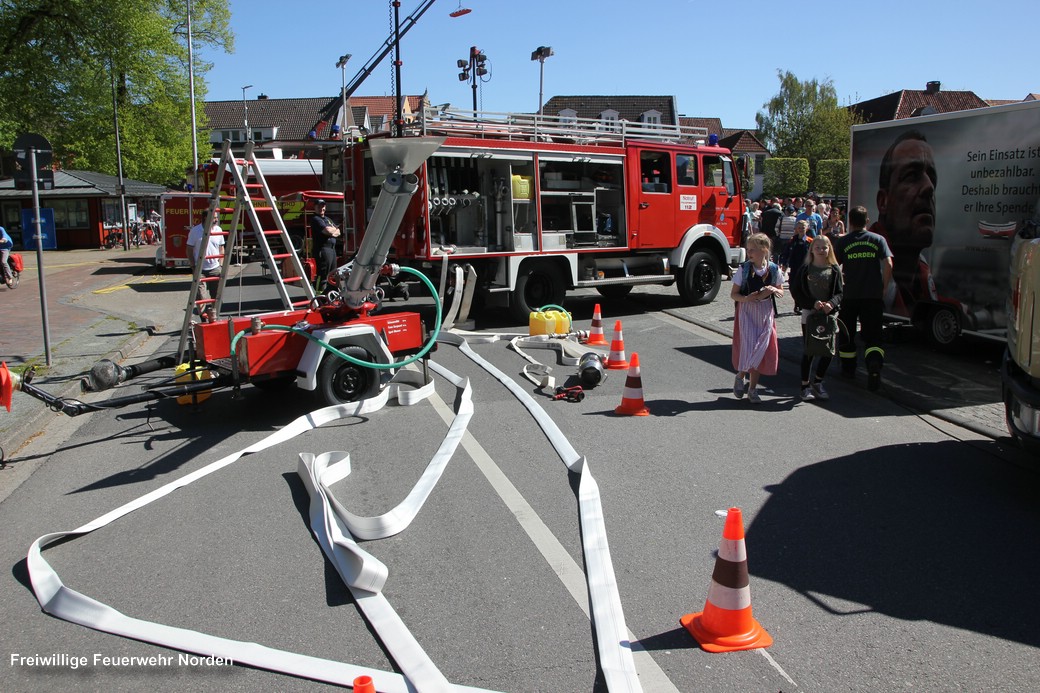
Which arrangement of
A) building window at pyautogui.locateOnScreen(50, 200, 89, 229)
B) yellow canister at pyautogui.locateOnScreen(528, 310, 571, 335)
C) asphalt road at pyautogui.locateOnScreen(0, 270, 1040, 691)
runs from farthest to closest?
1. building window at pyautogui.locateOnScreen(50, 200, 89, 229)
2. yellow canister at pyautogui.locateOnScreen(528, 310, 571, 335)
3. asphalt road at pyautogui.locateOnScreen(0, 270, 1040, 691)

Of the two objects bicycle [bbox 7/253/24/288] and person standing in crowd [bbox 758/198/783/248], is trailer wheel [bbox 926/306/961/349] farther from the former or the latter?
bicycle [bbox 7/253/24/288]

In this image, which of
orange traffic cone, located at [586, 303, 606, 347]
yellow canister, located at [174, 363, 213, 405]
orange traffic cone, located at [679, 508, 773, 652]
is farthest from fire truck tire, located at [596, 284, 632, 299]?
orange traffic cone, located at [679, 508, 773, 652]

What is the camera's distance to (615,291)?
1675 centimetres

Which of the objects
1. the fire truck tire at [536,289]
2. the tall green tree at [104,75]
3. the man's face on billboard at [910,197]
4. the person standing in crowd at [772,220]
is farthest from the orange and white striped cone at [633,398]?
the tall green tree at [104,75]

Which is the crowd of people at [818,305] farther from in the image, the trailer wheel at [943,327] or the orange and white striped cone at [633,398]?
the trailer wheel at [943,327]

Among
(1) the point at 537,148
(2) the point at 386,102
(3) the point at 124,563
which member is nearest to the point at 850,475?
(3) the point at 124,563

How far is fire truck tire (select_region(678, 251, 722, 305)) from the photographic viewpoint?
14.9 meters

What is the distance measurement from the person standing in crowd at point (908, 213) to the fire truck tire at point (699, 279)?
4.25 meters

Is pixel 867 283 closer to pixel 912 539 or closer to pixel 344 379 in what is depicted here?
pixel 912 539

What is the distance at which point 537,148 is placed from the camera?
12867 millimetres

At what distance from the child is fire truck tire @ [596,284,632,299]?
8224 millimetres

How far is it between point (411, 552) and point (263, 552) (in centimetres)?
83

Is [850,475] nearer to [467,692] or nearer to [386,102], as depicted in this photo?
[467,692]

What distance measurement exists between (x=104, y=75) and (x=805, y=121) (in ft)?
178
